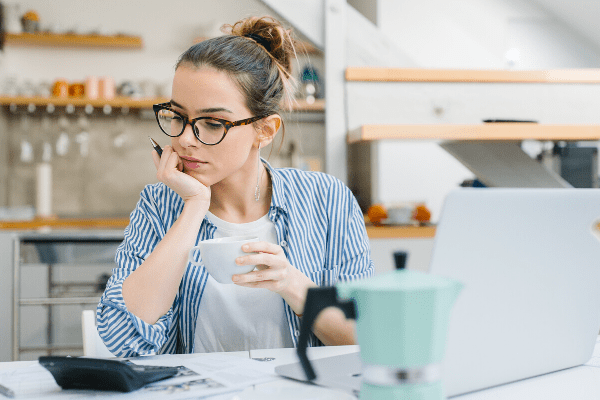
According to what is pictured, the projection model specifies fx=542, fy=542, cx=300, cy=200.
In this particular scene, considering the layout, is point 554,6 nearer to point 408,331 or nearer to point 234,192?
point 234,192

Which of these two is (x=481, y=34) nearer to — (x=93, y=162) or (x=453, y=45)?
(x=453, y=45)

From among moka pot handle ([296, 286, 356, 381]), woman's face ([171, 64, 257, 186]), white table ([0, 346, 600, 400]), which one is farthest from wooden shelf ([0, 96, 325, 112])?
moka pot handle ([296, 286, 356, 381])

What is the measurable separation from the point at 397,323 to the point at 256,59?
2.83ft

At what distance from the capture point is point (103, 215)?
3785 mm

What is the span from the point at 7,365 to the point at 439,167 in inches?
144

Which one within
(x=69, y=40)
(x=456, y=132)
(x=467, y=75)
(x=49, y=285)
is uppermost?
(x=69, y=40)

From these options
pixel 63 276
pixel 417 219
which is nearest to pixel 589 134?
pixel 417 219

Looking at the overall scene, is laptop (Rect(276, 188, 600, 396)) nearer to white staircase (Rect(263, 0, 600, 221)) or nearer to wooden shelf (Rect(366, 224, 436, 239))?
wooden shelf (Rect(366, 224, 436, 239))

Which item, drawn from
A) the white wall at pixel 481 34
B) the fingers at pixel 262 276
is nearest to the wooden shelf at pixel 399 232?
the fingers at pixel 262 276

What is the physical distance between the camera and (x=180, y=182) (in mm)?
1084

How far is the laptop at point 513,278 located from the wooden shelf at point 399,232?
54.8 inches

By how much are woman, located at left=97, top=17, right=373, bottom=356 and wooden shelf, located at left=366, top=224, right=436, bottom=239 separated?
87cm

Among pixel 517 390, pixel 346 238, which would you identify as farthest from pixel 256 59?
pixel 517 390

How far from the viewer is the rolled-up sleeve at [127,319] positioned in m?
0.95
